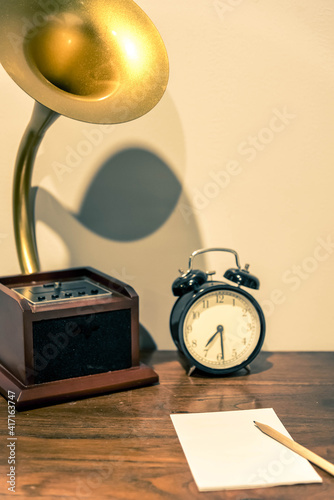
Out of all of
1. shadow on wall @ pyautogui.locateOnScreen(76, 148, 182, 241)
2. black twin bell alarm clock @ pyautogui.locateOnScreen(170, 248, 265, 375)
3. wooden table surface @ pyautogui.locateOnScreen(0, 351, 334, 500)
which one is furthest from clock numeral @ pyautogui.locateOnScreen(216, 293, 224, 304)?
shadow on wall @ pyautogui.locateOnScreen(76, 148, 182, 241)

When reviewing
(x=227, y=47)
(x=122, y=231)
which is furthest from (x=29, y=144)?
(x=227, y=47)

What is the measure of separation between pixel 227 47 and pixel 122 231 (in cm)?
55

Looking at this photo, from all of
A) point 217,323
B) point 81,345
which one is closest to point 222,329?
point 217,323

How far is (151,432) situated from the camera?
1.09 meters

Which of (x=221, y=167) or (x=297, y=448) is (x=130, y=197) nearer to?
(x=221, y=167)

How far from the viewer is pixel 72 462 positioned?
98 cm

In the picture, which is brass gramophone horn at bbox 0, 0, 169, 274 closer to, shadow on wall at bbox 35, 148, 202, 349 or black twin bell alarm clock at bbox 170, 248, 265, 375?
shadow on wall at bbox 35, 148, 202, 349

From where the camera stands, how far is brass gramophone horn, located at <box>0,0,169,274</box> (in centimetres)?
118

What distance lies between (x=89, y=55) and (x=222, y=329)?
2.30 ft

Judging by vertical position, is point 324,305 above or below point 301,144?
below

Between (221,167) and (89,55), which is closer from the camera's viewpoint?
(89,55)

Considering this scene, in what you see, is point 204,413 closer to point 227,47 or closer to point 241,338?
point 241,338

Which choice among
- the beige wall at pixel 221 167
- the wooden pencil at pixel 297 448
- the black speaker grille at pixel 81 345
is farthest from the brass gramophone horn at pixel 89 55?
the wooden pencil at pixel 297 448

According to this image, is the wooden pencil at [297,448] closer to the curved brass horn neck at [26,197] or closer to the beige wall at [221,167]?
the beige wall at [221,167]
